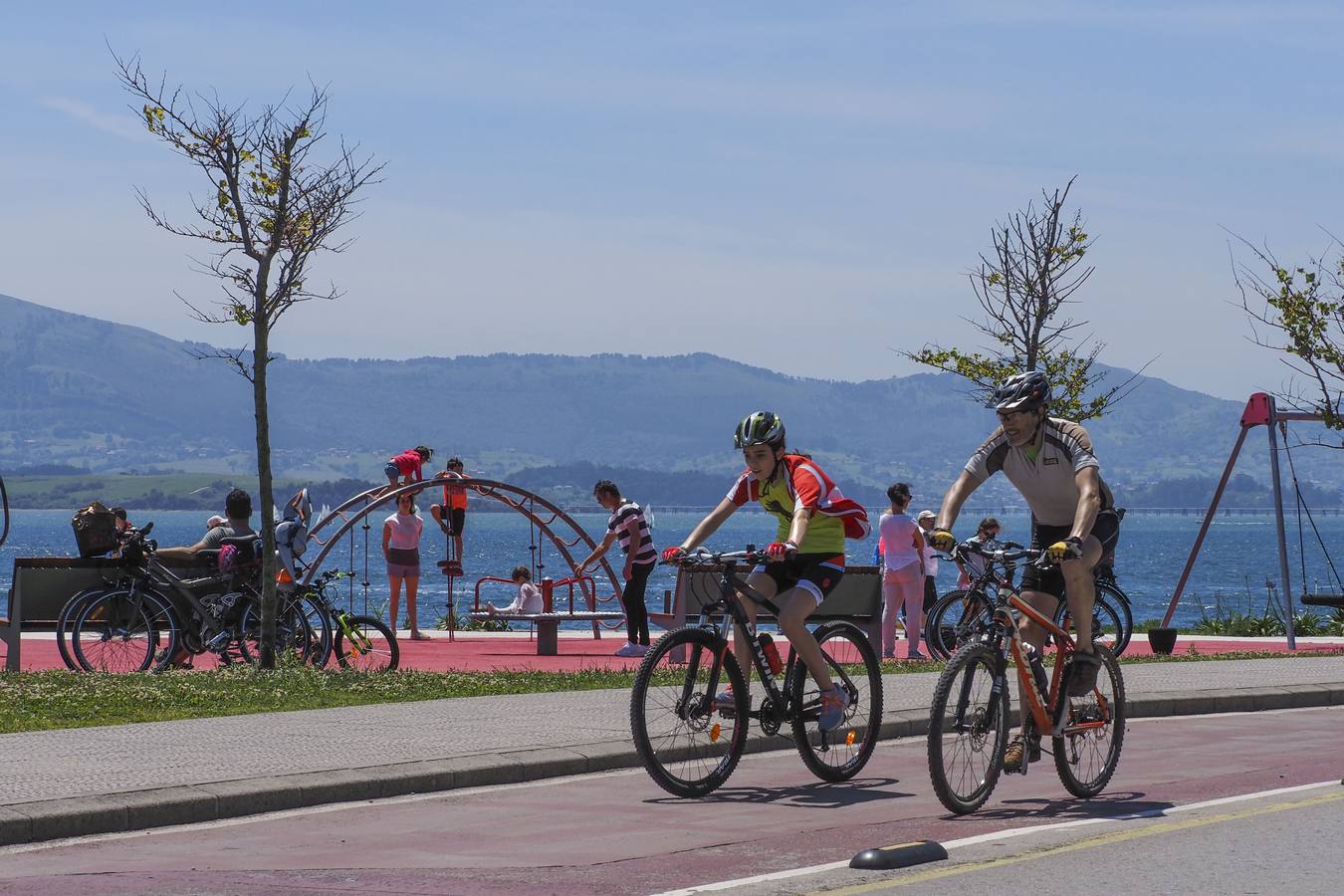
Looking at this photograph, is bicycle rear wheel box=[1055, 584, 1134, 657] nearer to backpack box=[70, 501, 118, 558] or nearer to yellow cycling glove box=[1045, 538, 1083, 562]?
backpack box=[70, 501, 118, 558]

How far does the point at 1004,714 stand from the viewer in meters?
9.12

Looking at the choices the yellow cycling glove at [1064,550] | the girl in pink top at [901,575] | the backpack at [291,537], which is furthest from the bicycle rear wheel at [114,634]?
the yellow cycling glove at [1064,550]

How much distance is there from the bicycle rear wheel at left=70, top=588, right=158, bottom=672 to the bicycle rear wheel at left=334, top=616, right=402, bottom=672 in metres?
1.57

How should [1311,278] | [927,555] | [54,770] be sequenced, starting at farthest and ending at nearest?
[1311,278], [927,555], [54,770]

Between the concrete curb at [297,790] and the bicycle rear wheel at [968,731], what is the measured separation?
235 cm

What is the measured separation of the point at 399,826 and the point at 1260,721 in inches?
286

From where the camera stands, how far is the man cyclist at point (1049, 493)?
9.35 metres

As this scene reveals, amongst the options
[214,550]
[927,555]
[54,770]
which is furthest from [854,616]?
[54,770]

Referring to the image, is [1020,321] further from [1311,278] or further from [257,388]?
[257,388]

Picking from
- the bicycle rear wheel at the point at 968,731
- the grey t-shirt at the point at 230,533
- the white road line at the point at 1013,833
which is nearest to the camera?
the white road line at the point at 1013,833

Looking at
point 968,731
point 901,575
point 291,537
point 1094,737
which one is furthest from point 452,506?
point 968,731

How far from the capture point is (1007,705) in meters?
→ 9.16

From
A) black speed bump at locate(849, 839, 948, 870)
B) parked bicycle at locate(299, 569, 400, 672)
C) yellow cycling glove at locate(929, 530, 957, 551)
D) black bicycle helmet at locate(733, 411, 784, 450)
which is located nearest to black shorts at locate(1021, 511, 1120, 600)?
yellow cycling glove at locate(929, 530, 957, 551)

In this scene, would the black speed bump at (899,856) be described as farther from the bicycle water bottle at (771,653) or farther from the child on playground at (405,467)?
the child on playground at (405,467)
